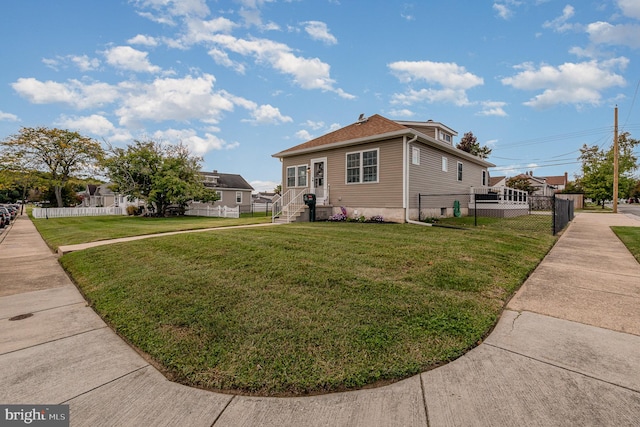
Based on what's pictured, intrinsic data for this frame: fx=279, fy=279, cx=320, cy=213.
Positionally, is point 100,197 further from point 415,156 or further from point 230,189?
point 415,156

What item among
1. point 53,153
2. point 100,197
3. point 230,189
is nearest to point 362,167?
point 230,189

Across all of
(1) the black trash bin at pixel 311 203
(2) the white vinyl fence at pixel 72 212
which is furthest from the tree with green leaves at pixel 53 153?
(1) the black trash bin at pixel 311 203

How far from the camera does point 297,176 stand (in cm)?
1468

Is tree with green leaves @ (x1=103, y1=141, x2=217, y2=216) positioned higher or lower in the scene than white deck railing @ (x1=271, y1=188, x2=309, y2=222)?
higher

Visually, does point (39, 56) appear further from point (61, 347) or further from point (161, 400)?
point (161, 400)

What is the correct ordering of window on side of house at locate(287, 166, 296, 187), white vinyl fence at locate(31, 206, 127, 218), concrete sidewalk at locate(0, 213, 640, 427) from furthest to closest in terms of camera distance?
white vinyl fence at locate(31, 206, 127, 218)
window on side of house at locate(287, 166, 296, 187)
concrete sidewalk at locate(0, 213, 640, 427)

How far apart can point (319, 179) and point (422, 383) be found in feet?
39.7

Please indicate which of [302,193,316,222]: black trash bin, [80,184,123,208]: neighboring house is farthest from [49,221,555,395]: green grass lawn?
[80,184,123,208]: neighboring house

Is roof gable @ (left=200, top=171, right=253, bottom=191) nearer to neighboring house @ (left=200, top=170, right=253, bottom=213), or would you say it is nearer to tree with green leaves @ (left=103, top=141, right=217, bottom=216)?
neighboring house @ (left=200, top=170, right=253, bottom=213)

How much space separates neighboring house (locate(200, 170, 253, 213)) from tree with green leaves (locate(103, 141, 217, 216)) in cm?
899

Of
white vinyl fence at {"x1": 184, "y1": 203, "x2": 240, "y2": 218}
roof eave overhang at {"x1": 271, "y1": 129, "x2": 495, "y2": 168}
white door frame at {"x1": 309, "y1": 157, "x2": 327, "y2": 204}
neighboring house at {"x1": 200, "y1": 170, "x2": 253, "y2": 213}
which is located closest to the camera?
roof eave overhang at {"x1": 271, "y1": 129, "x2": 495, "y2": 168}

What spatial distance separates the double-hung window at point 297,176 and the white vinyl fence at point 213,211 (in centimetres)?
845

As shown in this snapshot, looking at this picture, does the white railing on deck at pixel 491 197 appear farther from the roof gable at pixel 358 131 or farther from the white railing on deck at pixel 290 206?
the white railing on deck at pixel 290 206

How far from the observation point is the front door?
13.5 metres
